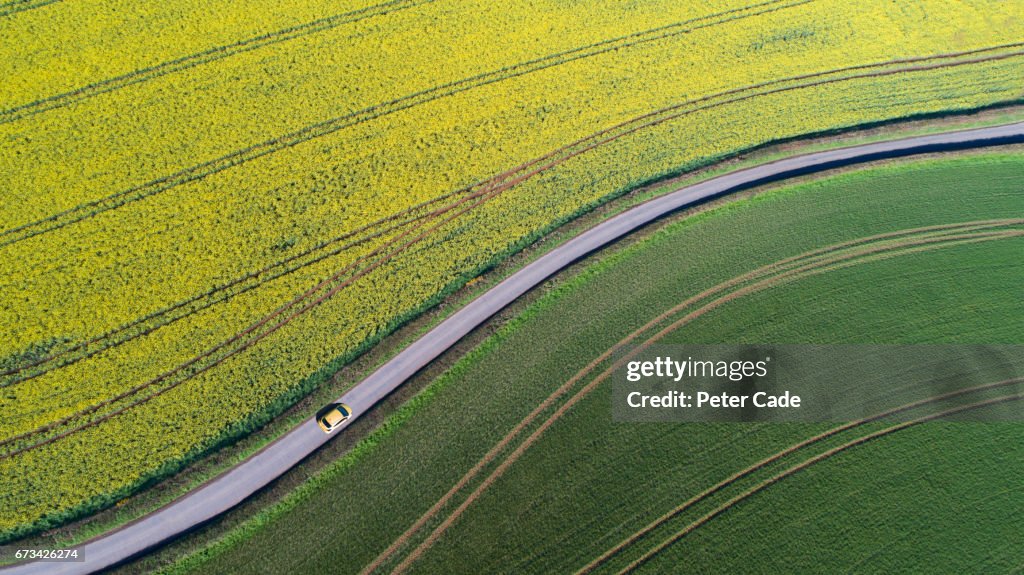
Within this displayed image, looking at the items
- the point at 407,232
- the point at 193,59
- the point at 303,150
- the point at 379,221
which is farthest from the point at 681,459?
the point at 193,59

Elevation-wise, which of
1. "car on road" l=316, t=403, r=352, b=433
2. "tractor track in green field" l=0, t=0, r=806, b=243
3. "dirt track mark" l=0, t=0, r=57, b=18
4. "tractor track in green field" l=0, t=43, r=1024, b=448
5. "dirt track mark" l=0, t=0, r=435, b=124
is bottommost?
"car on road" l=316, t=403, r=352, b=433

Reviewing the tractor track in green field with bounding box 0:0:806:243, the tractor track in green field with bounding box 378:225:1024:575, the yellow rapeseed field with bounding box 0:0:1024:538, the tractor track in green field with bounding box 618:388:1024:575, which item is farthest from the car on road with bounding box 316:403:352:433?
the tractor track in green field with bounding box 0:0:806:243

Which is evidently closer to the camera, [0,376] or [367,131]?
[0,376]

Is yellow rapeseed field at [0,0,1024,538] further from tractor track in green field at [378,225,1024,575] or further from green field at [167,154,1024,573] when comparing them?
tractor track in green field at [378,225,1024,575]

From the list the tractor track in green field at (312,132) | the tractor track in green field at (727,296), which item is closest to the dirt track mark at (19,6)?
the tractor track in green field at (312,132)

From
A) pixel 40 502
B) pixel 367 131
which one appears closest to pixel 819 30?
pixel 367 131

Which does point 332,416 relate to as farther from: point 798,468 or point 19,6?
point 19,6

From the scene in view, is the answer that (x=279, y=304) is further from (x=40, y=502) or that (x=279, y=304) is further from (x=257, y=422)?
(x=40, y=502)
